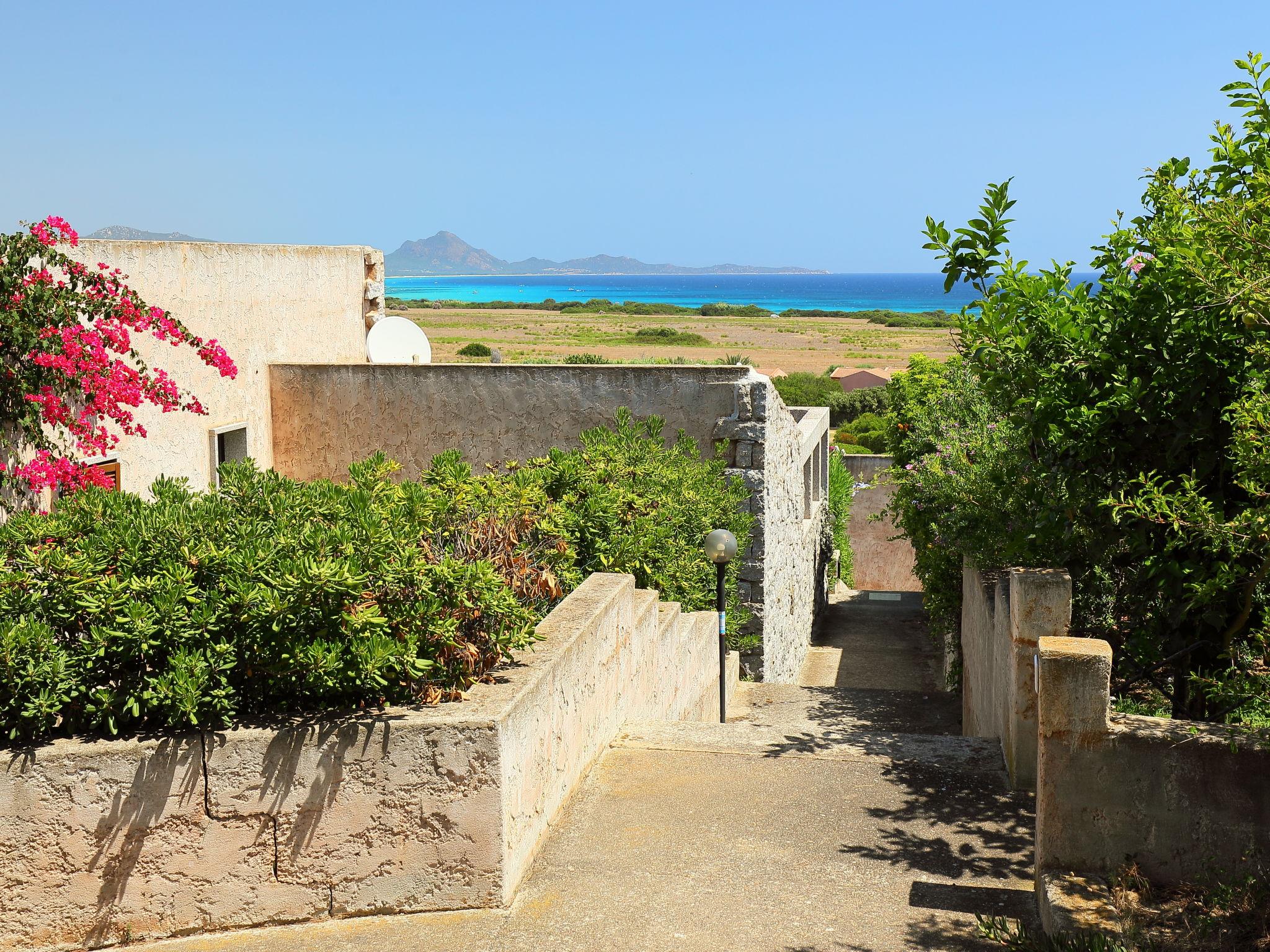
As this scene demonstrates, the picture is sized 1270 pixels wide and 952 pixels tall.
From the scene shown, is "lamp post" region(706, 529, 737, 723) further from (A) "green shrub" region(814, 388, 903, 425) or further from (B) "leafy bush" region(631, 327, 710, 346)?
(B) "leafy bush" region(631, 327, 710, 346)

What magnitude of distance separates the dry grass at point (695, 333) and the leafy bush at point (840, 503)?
98.0ft

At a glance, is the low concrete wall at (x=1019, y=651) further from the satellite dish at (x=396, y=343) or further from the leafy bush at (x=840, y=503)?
the leafy bush at (x=840, y=503)

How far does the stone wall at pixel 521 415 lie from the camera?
11.0 metres

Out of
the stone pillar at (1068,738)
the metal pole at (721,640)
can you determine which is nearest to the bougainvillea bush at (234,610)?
the stone pillar at (1068,738)

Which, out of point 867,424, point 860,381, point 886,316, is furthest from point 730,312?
point 867,424

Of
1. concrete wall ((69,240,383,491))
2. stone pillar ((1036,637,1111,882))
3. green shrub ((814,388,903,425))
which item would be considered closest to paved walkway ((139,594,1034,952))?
stone pillar ((1036,637,1111,882))

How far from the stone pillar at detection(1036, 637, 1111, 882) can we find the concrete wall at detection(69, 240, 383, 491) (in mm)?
8156

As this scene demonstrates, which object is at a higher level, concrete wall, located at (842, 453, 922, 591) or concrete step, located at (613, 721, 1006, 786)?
concrete step, located at (613, 721, 1006, 786)

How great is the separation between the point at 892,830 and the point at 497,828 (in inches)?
75.2

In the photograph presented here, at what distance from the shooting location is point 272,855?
4215 millimetres

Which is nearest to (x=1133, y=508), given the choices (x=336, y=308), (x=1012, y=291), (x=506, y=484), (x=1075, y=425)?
(x=1075, y=425)

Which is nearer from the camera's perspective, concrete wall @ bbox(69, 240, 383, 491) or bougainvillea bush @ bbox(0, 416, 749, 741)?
bougainvillea bush @ bbox(0, 416, 749, 741)

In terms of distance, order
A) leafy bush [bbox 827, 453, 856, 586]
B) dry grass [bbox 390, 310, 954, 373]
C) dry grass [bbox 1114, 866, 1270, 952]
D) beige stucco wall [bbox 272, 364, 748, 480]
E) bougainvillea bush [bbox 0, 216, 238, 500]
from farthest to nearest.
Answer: dry grass [bbox 390, 310, 954, 373] → leafy bush [bbox 827, 453, 856, 586] → beige stucco wall [bbox 272, 364, 748, 480] → bougainvillea bush [bbox 0, 216, 238, 500] → dry grass [bbox 1114, 866, 1270, 952]

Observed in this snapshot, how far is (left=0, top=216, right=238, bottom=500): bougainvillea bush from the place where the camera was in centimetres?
831
